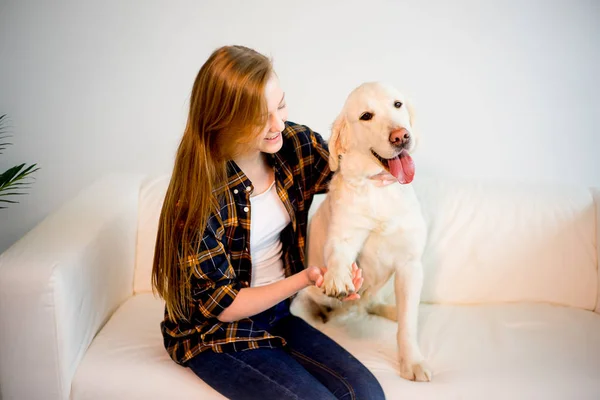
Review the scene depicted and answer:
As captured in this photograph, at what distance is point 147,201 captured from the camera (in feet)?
7.62

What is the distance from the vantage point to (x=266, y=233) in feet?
5.85

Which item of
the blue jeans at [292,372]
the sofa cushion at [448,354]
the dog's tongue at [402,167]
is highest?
the dog's tongue at [402,167]

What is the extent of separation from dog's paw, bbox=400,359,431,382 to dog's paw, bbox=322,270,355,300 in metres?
0.35

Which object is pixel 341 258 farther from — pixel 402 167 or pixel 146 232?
pixel 146 232

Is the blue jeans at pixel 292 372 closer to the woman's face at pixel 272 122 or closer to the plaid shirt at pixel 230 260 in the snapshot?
the plaid shirt at pixel 230 260

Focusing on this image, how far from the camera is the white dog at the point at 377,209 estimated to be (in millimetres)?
1671

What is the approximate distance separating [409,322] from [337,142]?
0.61 m

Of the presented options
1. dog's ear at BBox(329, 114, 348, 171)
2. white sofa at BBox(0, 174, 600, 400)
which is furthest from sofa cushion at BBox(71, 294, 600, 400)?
Result: dog's ear at BBox(329, 114, 348, 171)

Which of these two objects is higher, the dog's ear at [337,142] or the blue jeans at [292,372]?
the dog's ear at [337,142]

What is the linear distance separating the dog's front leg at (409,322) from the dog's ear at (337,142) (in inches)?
16.1

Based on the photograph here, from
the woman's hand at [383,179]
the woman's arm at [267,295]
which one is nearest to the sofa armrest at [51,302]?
the woman's arm at [267,295]

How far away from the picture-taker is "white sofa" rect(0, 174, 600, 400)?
65.4 inches

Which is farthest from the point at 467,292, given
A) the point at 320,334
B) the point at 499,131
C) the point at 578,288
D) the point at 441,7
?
the point at 441,7

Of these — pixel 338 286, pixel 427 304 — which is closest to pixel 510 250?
pixel 427 304
